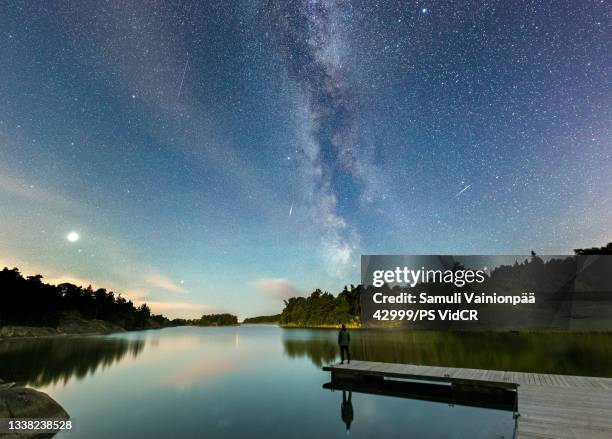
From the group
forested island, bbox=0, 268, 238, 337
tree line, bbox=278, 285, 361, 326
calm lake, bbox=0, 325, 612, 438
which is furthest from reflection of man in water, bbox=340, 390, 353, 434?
tree line, bbox=278, 285, 361, 326

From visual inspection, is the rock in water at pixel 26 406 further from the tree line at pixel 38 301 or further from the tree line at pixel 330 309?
the tree line at pixel 330 309

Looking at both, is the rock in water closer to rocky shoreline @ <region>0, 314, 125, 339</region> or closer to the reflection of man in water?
the reflection of man in water

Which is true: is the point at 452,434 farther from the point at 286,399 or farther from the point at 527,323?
the point at 527,323

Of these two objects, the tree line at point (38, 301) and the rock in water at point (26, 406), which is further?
the tree line at point (38, 301)

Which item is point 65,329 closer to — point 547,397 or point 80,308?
point 80,308

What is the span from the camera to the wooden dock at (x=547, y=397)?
9.92m

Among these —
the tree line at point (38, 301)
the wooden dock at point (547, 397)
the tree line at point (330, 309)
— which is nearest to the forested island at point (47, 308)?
the tree line at point (38, 301)

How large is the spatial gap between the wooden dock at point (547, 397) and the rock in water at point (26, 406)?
1433cm

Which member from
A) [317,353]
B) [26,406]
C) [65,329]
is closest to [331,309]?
[65,329]

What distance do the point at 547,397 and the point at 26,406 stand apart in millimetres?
19084

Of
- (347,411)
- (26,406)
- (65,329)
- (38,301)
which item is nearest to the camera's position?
(26,406)

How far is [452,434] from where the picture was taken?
14.1 metres

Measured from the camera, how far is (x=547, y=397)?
13.7 metres

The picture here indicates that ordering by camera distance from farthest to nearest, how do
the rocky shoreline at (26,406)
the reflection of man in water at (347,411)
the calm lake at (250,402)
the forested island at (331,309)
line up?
the forested island at (331,309)
the reflection of man in water at (347,411)
the calm lake at (250,402)
the rocky shoreline at (26,406)
